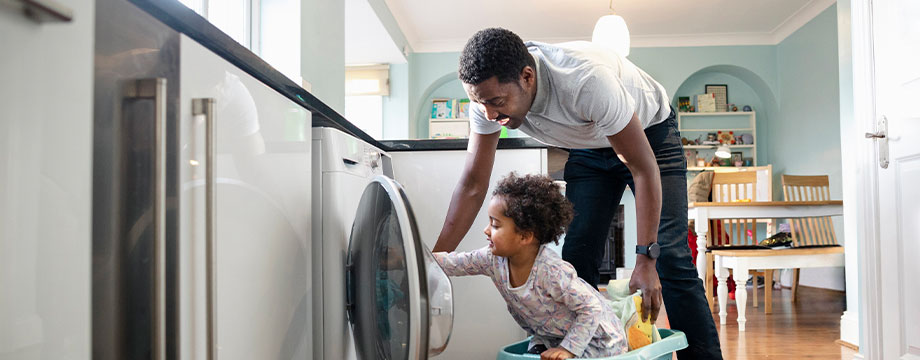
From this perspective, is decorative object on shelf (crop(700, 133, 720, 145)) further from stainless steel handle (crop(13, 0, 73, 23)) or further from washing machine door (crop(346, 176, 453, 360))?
stainless steel handle (crop(13, 0, 73, 23))

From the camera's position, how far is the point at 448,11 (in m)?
6.21

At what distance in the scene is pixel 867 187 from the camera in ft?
8.48

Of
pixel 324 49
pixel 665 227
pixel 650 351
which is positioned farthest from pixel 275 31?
pixel 650 351

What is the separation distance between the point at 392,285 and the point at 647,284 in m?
0.64

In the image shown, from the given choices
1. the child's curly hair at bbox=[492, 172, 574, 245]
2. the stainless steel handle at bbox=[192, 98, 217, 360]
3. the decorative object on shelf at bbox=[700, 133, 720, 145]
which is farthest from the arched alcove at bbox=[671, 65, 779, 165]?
the stainless steel handle at bbox=[192, 98, 217, 360]

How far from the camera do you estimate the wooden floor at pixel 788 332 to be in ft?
Result: 9.91

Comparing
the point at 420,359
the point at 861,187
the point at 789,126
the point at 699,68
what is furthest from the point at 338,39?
the point at 789,126

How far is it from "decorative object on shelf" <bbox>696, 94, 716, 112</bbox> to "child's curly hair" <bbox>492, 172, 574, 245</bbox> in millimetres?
6520

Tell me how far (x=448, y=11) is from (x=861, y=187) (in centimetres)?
431

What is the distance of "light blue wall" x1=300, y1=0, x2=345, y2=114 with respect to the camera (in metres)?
3.14

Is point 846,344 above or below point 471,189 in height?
below

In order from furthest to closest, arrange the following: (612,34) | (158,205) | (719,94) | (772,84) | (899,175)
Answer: (719,94) → (772,84) → (612,34) → (899,175) → (158,205)

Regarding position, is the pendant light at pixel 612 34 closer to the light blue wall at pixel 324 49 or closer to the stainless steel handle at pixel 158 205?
the light blue wall at pixel 324 49

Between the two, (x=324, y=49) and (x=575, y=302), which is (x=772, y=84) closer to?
(x=324, y=49)
